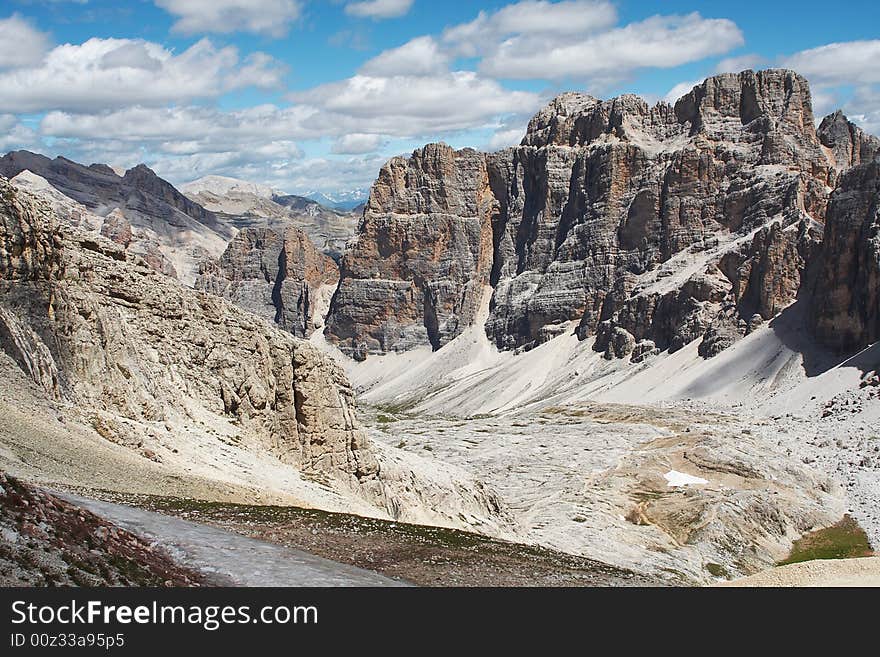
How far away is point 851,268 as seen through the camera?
14662 centimetres

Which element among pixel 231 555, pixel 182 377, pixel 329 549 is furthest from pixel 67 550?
pixel 182 377

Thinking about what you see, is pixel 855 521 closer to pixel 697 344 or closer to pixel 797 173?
pixel 697 344

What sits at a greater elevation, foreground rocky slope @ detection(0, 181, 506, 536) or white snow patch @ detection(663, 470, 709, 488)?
foreground rocky slope @ detection(0, 181, 506, 536)

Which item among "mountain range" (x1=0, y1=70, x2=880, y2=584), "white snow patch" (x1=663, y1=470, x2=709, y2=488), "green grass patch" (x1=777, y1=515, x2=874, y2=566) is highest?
"mountain range" (x1=0, y1=70, x2=880, y2=584)

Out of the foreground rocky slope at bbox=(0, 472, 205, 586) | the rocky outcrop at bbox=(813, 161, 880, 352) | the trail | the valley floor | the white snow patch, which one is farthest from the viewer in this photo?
the rocky outcrop at bbox=(813, 161, 880, 352)

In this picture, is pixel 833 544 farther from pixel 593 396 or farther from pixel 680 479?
pixel 593 396

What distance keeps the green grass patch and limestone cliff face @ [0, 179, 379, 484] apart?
37368 millimetres

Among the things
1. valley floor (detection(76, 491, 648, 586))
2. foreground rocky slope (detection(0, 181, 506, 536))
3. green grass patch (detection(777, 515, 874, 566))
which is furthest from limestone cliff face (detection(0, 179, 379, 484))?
green grass patch (detection(777, 515, 874, 566))

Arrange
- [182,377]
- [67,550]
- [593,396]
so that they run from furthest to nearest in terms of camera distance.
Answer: [593,396] < [182,377] < [67,550]

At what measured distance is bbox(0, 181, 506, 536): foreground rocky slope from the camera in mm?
31641

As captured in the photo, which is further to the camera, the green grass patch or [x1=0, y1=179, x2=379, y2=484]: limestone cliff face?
the green grass patch

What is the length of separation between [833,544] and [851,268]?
89.2 m

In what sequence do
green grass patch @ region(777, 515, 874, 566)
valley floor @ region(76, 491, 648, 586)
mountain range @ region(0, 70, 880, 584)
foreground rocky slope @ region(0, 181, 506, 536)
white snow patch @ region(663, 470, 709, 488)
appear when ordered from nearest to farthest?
valley floor @ region(76, 491, 648, 586) < foreground rocky slope @ region(0, 181, 506, 536) < mountain range @ region(0, 70, 880, 584) < green grass patch @ region(777, 515, 874, 566) < white snow patch @ region(663, 470, 709, 488)

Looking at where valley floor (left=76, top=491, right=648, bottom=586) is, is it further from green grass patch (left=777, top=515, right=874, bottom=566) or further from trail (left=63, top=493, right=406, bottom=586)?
green grass patch (left=777, top=515, right=874, bottom=566)
